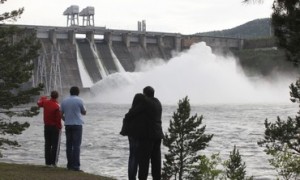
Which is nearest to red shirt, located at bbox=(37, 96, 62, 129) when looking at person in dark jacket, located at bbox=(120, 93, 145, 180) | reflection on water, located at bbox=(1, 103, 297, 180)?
person in dark jacket, located at bbox=(120, 93, 145, 180)

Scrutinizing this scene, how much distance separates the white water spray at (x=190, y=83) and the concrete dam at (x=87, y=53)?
8.06 feet

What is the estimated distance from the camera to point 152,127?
31.1 ft

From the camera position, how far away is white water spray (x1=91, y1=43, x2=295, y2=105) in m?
93.0

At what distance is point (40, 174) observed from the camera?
1091 cm

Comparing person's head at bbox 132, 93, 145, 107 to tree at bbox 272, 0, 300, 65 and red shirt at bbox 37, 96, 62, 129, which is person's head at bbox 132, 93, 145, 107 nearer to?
tree at bbox 272, 0, 300, 65

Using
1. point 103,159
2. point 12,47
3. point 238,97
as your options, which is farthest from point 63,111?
point 238,97

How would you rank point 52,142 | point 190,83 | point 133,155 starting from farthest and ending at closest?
point 190,83 → point 52,142 → point 133,155

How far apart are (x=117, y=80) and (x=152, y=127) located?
8319 cm

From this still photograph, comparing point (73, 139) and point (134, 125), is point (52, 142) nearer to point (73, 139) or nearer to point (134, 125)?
point (73, 139)

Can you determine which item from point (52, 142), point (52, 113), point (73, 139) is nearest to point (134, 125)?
point (73, 139)

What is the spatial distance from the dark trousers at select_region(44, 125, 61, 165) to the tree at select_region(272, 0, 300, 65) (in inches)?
222

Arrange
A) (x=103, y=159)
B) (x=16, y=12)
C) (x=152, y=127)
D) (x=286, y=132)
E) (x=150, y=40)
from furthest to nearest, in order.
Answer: (x=150, y=40), (x=103, y=159), (x=16, y=12), (x=286, y=132), (x=152, y=127)

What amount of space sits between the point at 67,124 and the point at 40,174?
3.86 feet

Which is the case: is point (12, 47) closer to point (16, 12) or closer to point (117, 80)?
point (16, 12)
